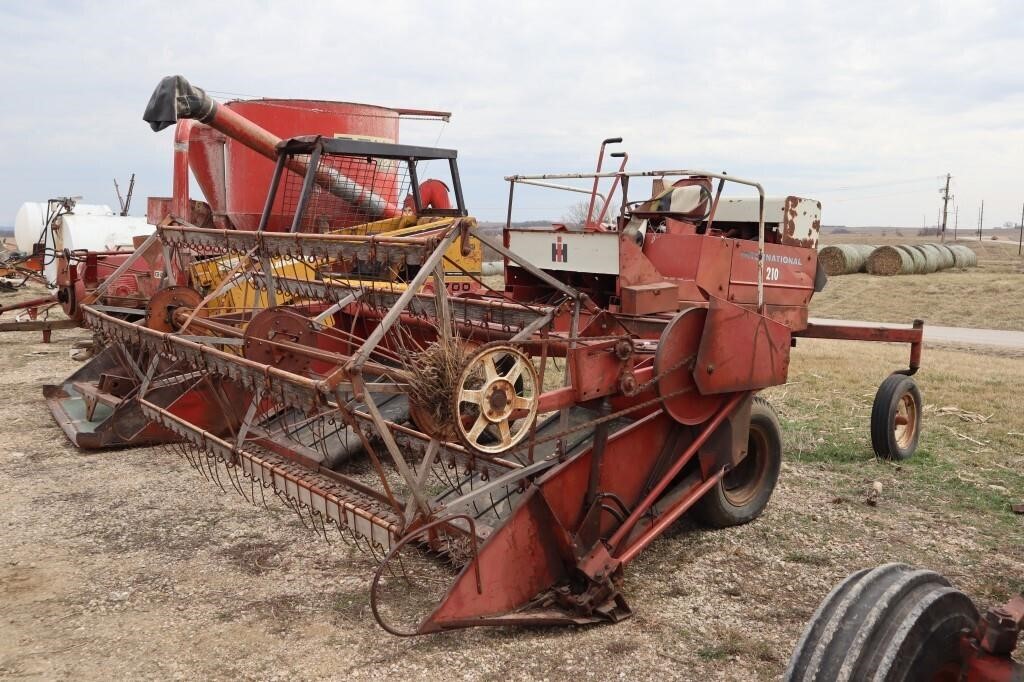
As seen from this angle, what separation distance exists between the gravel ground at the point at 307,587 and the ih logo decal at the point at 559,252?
193cm

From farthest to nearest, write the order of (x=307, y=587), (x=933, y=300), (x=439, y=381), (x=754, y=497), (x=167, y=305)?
1. (x=933, y=300)
2. (x=167, y=305)
3. (x=754, y=497)
4. (x=307, y=587)
5. (x=439, y=381)

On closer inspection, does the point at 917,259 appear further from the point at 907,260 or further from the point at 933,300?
the point at 933,300

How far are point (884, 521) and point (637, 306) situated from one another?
196 cm

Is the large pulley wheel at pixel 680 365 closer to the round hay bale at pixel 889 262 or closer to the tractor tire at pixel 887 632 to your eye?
the tractor tire at pixel 887 632

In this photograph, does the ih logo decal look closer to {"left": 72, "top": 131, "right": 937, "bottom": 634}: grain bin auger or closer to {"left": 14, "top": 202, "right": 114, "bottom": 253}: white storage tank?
{"left": 72, "top": 131, "right": 937, "bottom": 634}: grain bin auger

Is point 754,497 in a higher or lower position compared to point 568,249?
lower

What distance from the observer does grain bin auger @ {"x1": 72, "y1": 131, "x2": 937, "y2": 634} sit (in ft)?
11.3

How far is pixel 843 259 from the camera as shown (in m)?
25.3

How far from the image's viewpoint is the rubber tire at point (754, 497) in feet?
15.6

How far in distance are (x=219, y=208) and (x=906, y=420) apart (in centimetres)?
729

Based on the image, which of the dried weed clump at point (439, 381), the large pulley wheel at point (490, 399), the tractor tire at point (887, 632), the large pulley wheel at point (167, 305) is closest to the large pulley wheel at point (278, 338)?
the large pulley wheel at point (167, 305)

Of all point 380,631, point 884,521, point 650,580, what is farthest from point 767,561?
point 380,631

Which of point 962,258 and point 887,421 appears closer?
A: point 887,421

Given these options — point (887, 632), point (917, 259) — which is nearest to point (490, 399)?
point (887, 632)
